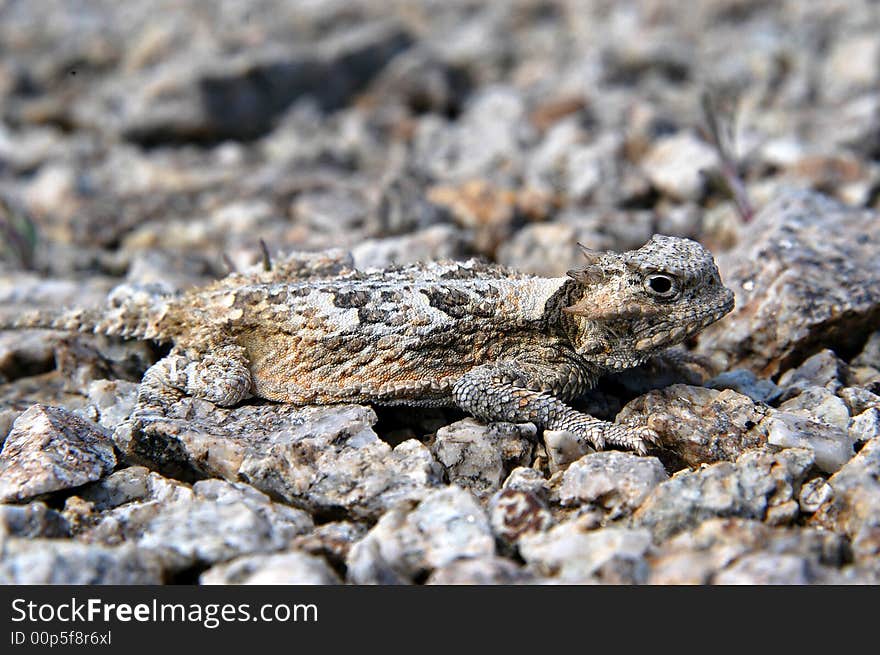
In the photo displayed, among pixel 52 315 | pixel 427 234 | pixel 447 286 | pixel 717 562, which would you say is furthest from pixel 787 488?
pixel 52 315

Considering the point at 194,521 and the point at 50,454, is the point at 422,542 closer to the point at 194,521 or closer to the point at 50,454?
the point at 194,521

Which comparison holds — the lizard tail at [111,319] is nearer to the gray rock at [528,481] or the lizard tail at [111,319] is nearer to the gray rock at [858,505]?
the gray rock at [528,481]

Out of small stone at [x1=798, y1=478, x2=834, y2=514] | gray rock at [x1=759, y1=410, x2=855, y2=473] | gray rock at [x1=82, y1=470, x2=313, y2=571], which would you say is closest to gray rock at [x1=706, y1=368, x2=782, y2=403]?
gray rock at [x1=759, y1=410, x2=855, y2=473]

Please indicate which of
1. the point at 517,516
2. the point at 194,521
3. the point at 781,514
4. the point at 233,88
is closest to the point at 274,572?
the point at 194,521

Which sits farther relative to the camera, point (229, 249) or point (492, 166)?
point (492, 166)
